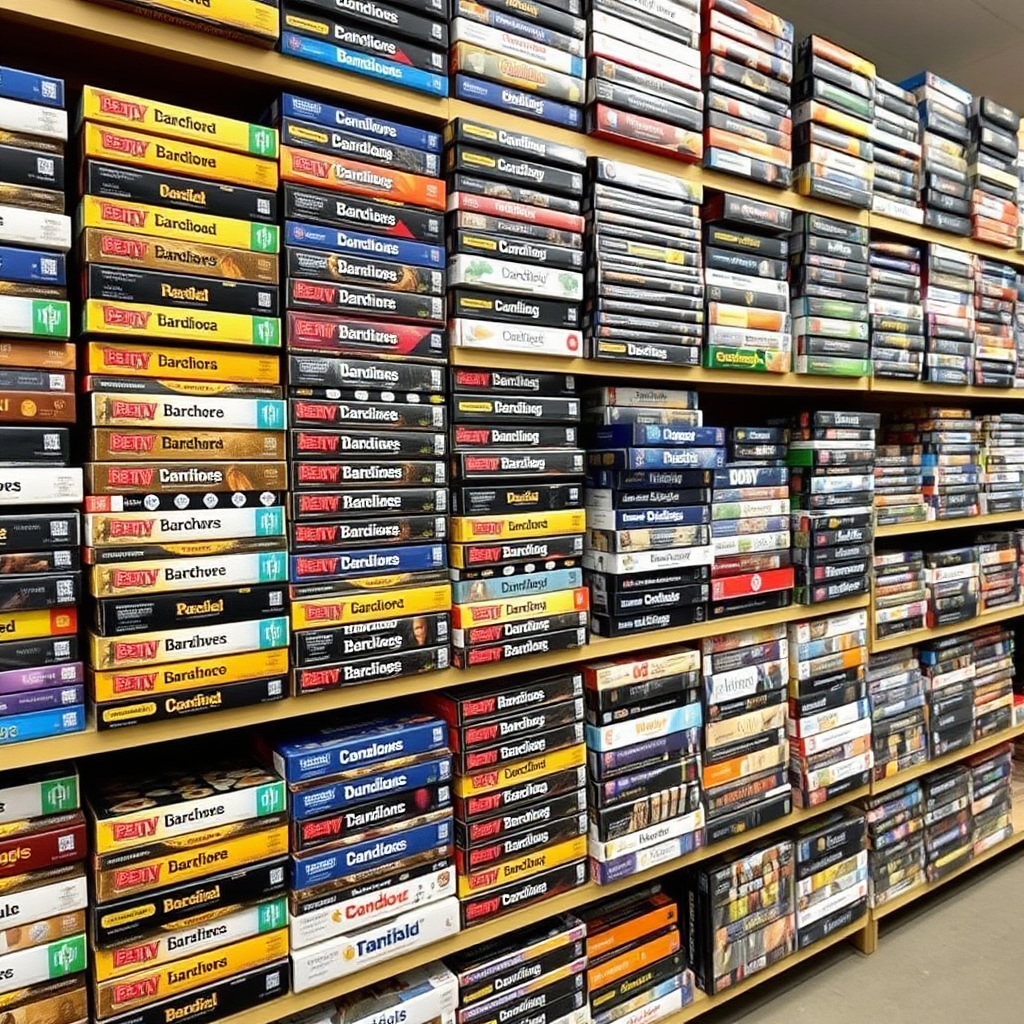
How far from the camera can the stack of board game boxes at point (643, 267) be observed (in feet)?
5.50

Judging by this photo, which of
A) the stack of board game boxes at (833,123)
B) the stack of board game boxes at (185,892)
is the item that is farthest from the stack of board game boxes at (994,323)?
the stack of board game boxes at (185,892)

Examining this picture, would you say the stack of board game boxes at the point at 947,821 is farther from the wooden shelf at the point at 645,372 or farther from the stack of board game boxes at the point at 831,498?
the wooden shelf at the point at 645,372

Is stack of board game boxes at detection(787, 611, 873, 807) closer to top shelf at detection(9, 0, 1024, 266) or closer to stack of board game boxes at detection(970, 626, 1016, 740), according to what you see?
stack of board game boxes at detection(970, 626, 1016, 740)

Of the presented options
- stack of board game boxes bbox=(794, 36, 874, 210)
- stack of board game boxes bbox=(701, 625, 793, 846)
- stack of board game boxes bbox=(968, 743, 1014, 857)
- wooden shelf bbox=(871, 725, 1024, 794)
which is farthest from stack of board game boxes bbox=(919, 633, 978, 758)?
stack of board game boxes bbox=(794, 36, 874, 210)

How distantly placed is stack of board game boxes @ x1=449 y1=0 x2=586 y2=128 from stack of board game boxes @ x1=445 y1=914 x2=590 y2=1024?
1.68m

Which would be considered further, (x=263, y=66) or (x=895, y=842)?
(x=895, y=842)

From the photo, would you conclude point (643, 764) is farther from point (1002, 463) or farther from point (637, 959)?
point (1002, 463)

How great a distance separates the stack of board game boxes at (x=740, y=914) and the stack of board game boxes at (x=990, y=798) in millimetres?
1001

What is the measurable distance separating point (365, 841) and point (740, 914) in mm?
1076

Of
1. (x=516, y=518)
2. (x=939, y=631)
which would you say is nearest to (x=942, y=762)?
(x=939, y=631)

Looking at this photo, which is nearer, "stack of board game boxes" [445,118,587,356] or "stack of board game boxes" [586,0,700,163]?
"stack of board game boxes" [445,118,587,356]

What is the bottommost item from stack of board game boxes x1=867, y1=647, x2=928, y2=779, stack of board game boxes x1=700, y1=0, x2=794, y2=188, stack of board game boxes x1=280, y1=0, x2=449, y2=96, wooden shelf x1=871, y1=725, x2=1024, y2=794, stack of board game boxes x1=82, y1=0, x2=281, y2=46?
wooden shelf x1=871, y1=725, x2=1024, y2=794

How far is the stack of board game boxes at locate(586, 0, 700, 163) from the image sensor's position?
1646 millimetres

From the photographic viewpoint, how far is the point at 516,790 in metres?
1.60
